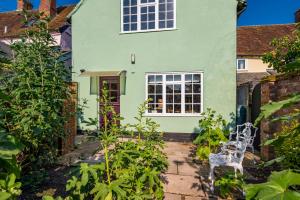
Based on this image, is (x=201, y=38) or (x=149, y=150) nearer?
(x=149, y=150)

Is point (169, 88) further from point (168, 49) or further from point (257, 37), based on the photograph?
point (257, 37)

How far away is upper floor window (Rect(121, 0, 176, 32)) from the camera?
1071 cm

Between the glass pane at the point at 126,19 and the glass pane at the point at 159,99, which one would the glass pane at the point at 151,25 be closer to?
the glass pane at the point at 126,19

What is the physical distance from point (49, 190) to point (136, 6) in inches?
361

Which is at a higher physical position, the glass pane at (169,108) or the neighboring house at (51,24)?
the neighboring house at (51,24)

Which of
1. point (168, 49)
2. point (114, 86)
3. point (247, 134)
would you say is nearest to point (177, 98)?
point (168, 49)

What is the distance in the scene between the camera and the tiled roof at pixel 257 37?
79.2 feet

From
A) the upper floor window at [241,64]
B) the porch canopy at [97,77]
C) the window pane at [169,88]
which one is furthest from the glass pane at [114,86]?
the upper floor window at [241,64]

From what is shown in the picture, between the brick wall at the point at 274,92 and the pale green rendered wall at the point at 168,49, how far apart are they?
3.23 meters

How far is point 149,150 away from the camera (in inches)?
135

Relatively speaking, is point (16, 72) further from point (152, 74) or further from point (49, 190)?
point (152, 74)

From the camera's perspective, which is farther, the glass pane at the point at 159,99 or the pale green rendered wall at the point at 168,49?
the glass pane at the point at 159,99

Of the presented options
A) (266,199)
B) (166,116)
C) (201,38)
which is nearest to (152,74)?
(166,116)

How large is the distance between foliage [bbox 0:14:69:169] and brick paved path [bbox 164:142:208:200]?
2.53 meters
